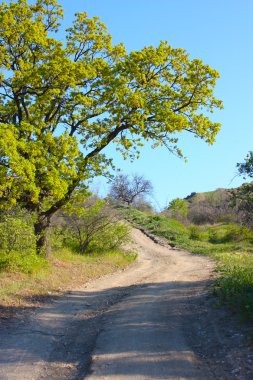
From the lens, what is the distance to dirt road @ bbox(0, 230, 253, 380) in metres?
6.67

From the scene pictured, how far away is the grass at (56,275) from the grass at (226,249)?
16.5ft

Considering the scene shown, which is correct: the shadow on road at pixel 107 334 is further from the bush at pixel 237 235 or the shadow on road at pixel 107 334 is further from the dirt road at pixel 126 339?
the bush at pixel 237 235

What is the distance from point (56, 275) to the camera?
614 inches

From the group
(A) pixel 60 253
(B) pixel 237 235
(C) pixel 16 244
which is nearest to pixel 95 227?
(A) pixel 60 253

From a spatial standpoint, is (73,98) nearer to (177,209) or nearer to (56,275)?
(56,275)

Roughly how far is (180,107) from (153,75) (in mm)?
1694

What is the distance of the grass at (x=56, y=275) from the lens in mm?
12258

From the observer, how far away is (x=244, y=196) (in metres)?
12.6

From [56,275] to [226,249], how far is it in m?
15.6

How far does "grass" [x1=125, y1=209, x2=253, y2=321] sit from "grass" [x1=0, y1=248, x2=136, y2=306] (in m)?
5.03

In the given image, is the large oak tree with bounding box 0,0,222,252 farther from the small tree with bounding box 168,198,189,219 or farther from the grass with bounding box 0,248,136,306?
the small tree with bounding box 168,198,189,219

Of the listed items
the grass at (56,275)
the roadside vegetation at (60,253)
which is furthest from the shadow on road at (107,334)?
the roadside vegetation at (60,253)

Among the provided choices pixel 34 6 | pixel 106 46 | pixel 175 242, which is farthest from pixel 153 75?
pixel 175 242

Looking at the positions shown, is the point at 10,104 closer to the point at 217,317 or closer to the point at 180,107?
the point at 180,107
